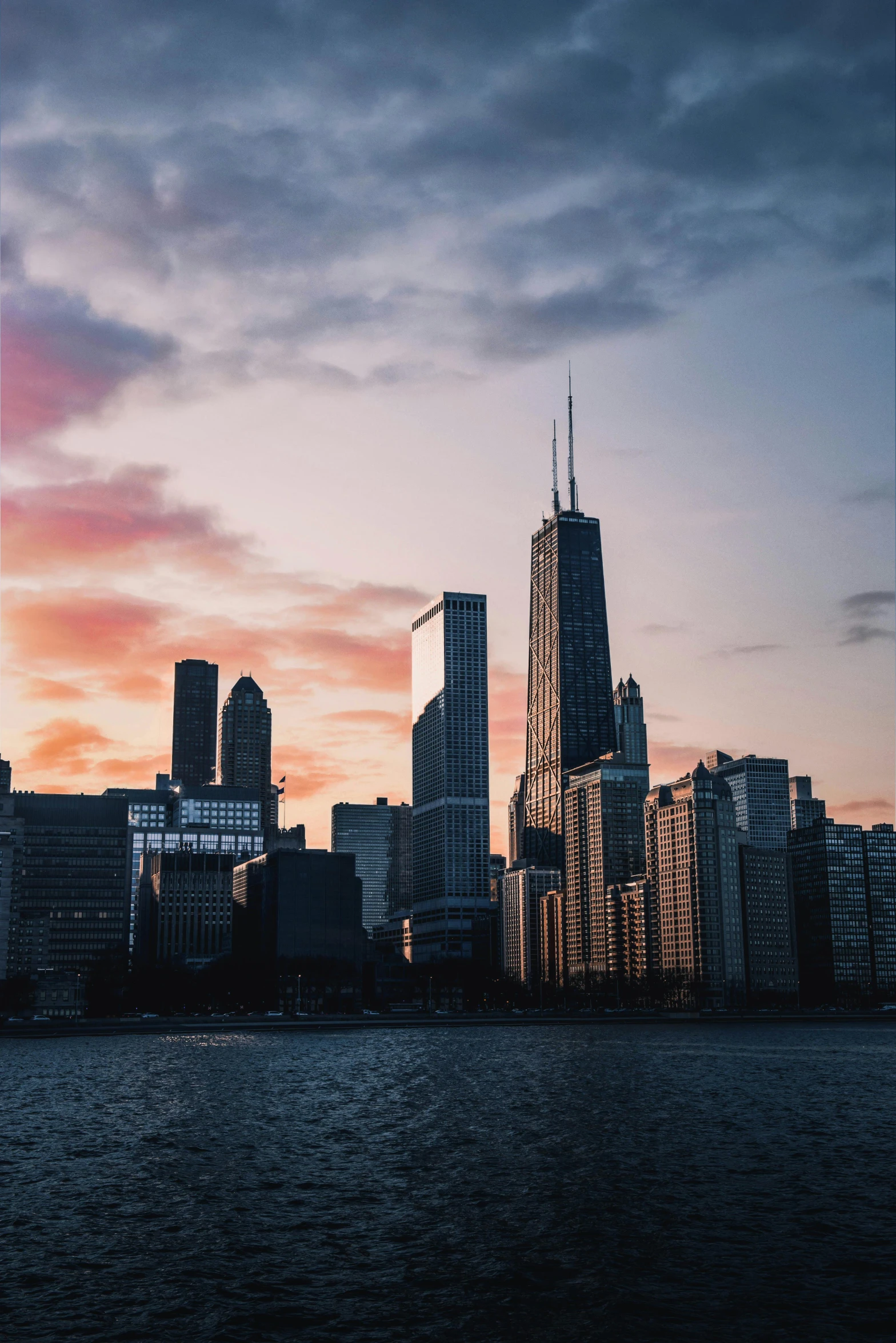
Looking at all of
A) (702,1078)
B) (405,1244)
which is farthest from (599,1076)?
(405,1244)

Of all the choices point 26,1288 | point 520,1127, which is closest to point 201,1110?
point 520,1127

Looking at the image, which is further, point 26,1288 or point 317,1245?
point 317,1245

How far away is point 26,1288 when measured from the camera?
61.0 m

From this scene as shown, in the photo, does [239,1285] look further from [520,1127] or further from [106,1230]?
[520,1127]

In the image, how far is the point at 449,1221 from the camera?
251ft

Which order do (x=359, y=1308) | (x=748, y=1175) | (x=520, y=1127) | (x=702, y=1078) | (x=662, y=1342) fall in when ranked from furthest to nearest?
(x=702, y=1078) < (x=520, y=1127) < (x=748, y=1175) < (x=359, y=1308) < (x=662, y=1342)

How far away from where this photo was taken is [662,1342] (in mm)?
52875

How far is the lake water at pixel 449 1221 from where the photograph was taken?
5656cm

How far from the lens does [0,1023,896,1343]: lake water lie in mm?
56562

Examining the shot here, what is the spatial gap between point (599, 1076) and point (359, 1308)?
12643cm

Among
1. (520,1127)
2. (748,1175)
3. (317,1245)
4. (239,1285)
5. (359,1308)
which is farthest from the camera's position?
(520,1127)

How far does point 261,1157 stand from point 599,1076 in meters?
86.2

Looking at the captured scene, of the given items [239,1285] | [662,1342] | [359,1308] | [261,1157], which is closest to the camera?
[662,1342]

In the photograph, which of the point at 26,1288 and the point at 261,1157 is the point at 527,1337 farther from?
the point at 261,1157
